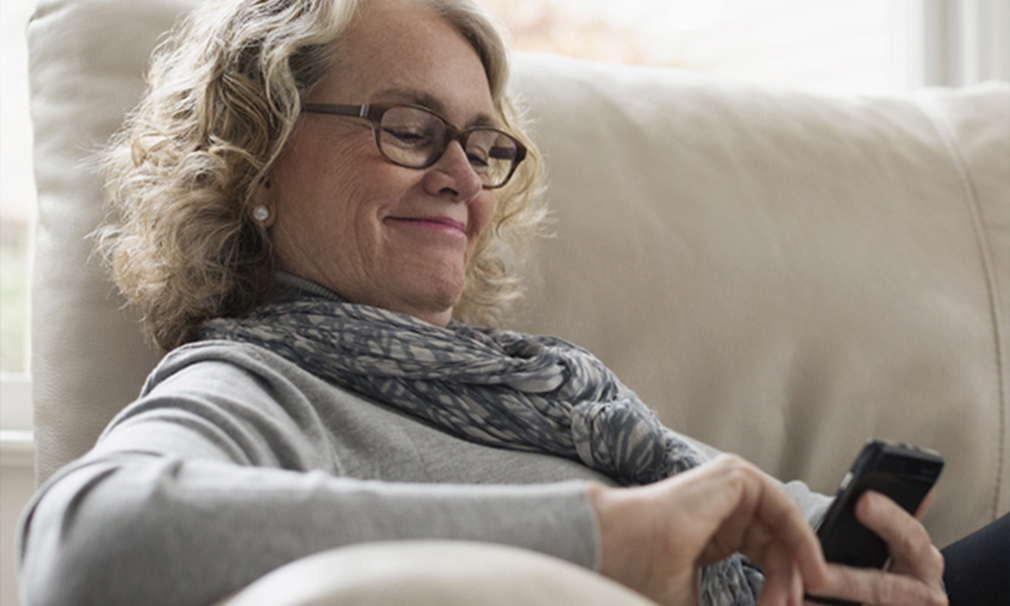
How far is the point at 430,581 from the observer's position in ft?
1.63

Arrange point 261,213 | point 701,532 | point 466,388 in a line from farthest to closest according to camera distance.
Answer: point 261,213 < point 466,388 < point 701,532

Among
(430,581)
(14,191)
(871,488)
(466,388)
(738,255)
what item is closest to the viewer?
(430,581)

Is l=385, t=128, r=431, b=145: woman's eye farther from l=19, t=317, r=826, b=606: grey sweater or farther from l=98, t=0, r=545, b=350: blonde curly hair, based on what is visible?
l=19, t=317, r=826, b=606: grey sweater

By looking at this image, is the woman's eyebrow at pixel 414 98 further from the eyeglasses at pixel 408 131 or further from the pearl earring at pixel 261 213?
the pearl earring at pixel 261 213

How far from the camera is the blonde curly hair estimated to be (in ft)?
3.77

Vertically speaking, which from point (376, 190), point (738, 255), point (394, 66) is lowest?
point (738, 255)

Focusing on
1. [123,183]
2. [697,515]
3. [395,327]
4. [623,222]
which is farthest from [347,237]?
[697,515]

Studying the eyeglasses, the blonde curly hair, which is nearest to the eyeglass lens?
the eyeglasses

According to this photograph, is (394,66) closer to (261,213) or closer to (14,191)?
(261,213)

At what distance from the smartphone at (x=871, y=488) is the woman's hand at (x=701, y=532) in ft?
0.27

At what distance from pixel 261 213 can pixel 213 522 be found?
2.09 ft

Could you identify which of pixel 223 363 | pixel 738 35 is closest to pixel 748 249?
pixel 223 363

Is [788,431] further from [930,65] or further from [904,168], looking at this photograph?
[930,65]

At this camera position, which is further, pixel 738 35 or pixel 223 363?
pixel 738 35
